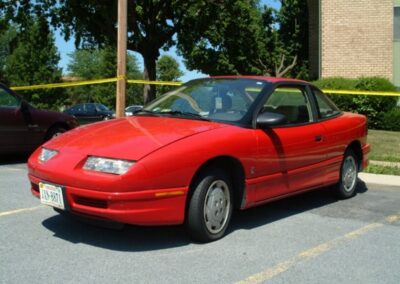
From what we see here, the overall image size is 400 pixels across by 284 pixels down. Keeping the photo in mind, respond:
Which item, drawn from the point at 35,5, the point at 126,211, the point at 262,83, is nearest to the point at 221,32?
the point at 35,5

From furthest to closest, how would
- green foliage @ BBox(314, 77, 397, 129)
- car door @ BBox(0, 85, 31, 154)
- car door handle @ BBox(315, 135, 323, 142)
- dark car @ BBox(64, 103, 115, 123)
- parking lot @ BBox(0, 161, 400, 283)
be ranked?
1. dark car @ BBox(64, 103, 115, 123)
2. green foliage @ BBox(314, 77, 397, 129)
3. car door @ BBox(0, 85, 31, 154)
4. car door handle @ BBox(315, 135, 323, 142)
5. parking lot @ BBox(0, 161, 400, 283)

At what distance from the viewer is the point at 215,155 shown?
16.3 feet

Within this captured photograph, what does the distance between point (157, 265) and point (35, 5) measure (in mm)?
23726

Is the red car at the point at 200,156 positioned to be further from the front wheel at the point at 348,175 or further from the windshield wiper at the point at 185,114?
the front wheel at the point at 348,175

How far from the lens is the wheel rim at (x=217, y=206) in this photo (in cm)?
498

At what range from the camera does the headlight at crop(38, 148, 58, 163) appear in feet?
16.4

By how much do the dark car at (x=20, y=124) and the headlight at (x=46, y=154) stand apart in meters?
4.96

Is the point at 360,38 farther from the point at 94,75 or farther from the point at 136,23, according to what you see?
the point at 94,75

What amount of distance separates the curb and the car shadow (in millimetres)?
2363

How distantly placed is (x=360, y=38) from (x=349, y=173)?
13432 mm

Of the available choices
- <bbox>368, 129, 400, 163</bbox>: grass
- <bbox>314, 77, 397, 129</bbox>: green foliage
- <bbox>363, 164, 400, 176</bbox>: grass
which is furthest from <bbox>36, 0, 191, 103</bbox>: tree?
<bbox>363, 164, 400, 176</bbox>: grass

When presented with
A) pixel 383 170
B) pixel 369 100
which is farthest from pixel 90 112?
pixel 383 170

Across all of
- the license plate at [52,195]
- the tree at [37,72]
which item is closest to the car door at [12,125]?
the license plate at [52,195]

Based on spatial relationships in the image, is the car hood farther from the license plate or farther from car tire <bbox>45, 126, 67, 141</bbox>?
car tire <bbox>45, 126, 67, 141</bbox>
